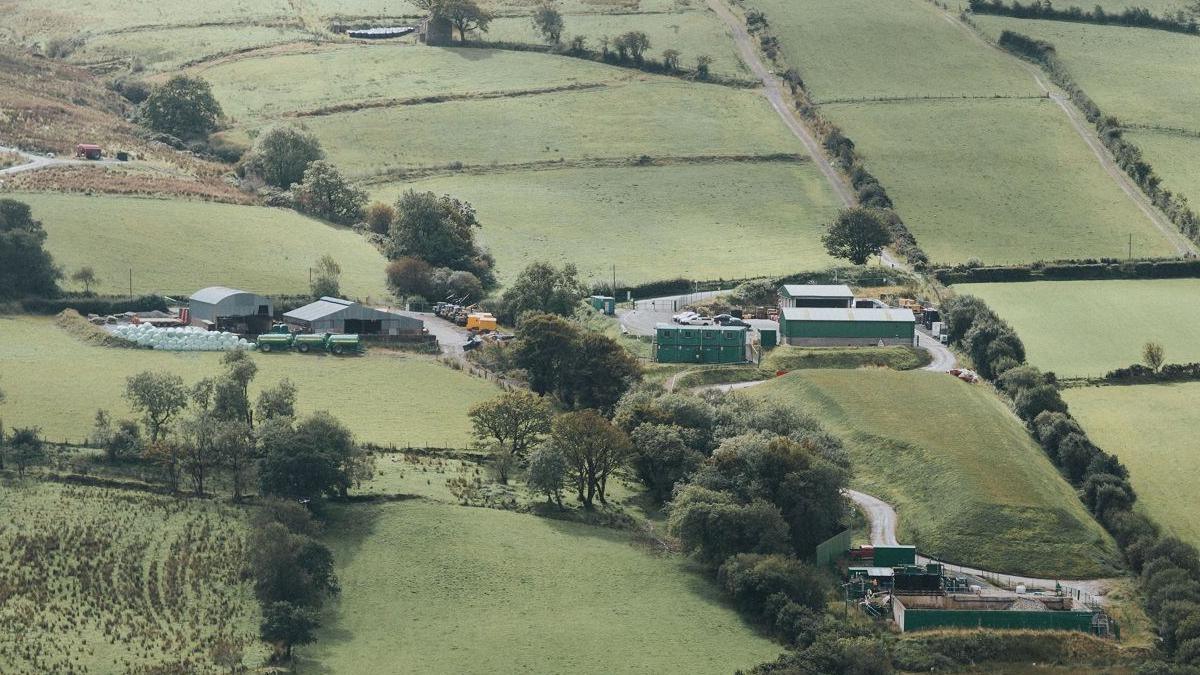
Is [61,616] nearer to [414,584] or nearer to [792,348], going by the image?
[414,584]

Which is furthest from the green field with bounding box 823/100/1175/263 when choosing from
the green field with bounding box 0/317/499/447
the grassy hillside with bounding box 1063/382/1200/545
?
the green field with bounding box 0/317/499/447

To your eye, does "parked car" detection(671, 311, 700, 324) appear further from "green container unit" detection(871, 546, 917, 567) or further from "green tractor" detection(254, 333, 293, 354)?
"green container unit" detection(871, 546, 917, 567)

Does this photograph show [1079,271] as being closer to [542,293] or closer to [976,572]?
[542,293]

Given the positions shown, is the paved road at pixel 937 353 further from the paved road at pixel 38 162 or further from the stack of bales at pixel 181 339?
the paved road at pixel 38 162

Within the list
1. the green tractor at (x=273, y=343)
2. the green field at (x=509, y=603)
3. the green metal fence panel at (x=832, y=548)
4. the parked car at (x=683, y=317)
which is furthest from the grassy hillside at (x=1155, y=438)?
the green tractor at (x=273, y=343)

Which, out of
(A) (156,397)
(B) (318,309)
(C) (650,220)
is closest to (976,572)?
(A) (156,397)
